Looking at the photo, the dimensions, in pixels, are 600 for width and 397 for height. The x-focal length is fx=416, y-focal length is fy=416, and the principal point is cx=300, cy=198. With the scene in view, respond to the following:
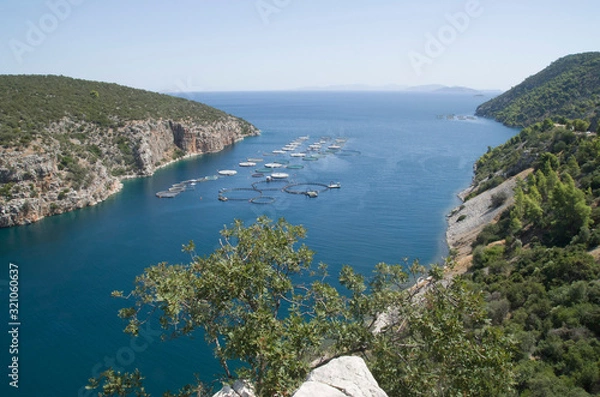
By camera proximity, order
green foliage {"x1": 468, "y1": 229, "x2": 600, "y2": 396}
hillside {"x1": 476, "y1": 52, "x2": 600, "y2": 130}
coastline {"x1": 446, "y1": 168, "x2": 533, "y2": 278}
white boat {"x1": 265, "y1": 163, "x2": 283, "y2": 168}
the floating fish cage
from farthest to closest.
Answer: hillside {"x1": 476, "y1": 52, "x2": 600, "y2": 130} < white boat {"x1": 265, "y1": 163, "x2": 283, "y2": 168} < the floating fish cage < coastline {"x1": 446, "y1": 168, "x2": 533, "y2": 278} < green foliage {"x1": 468, "y1": 229, "x2": 600, "y2": 396}

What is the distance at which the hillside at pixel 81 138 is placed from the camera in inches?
2023

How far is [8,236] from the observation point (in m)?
46.1

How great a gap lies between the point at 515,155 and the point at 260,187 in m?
37.1

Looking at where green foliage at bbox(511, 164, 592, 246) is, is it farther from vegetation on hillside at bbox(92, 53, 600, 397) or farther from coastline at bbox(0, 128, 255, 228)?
coastline at bbox(0, 128, 255, 228)

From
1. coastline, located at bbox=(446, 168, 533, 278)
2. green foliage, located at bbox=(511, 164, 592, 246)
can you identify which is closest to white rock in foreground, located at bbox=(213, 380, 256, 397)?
green foliage, located at bbox=(511, 164, 592, 246)

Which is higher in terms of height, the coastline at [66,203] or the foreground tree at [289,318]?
Result: the foreground tree at [289,318]

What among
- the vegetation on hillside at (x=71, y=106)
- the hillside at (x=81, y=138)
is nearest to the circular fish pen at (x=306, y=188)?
the hillside at (x=81, y=138)

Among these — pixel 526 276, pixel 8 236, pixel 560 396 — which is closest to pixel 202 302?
pixel 560 396

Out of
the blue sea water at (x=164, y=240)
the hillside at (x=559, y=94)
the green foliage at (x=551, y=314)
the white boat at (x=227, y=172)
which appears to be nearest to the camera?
the green foliage at (x=551, y=314)

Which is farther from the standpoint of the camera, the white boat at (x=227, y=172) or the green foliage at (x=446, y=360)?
the white boat at (x=227, y=172)

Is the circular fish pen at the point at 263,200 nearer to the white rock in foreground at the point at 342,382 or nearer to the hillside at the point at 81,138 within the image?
the hillside at the point at 81,138

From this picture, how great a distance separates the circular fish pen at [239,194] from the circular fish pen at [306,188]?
4.79m

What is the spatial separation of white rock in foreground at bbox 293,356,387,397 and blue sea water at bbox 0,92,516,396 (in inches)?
140

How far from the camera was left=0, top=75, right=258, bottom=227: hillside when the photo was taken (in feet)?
169
